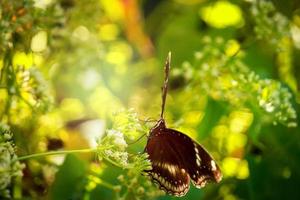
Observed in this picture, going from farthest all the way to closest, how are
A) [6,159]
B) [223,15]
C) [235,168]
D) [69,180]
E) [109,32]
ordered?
[109,32] < [223,15] < [235,168] < [69,180] < [6,159]

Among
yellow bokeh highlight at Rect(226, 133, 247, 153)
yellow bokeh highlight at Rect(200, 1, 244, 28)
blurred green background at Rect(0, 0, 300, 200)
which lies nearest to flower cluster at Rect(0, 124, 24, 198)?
blurred green background at Rect(0, 0, 300, 200)

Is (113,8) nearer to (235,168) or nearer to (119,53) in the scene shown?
(119,53)

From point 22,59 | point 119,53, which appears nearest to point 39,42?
point 22,59

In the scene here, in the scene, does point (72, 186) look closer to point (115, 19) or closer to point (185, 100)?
point (185, 100)

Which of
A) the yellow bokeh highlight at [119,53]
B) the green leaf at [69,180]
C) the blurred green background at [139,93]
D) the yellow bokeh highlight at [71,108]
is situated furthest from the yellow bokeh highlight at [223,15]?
the green leaf at [69,180]

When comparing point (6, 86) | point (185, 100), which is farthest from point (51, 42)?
point (185, 100)

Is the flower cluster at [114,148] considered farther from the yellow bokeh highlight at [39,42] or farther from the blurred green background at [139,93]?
the yellow bokeh highlight at [39,42]

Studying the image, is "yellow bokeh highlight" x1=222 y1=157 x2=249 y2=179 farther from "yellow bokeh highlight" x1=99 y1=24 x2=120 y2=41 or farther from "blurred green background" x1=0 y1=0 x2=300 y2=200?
"yellow bokeh highlight" x1=99 y1=24 x2=120 y2=41
